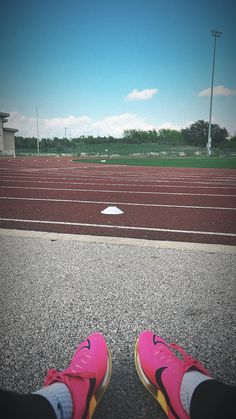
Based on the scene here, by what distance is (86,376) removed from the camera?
48.5 inches

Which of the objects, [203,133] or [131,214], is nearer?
[131,214]

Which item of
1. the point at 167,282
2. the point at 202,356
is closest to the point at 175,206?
the point at 167,282

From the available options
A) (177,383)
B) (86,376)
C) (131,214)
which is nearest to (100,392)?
(86,376)

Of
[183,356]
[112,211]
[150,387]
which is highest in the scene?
[112,211]

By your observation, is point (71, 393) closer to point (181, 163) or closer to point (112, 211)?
point (112, 211)

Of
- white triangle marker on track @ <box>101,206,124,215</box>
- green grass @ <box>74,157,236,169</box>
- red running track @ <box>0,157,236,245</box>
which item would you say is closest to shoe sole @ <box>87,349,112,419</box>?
red running track @ <box>0,157,236,245</box>

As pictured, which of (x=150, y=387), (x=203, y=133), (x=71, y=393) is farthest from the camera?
(x=203, y=133)

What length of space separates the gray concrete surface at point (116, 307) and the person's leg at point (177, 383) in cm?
7

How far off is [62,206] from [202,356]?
4157 millimetres

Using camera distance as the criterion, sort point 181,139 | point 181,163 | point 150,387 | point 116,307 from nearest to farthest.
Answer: point 150,387, point 116,307, point 181,163, point 181,139

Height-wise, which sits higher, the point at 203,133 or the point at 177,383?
the point at 203,133

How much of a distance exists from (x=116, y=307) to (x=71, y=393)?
75cm

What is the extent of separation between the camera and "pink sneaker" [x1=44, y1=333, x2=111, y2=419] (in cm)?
115

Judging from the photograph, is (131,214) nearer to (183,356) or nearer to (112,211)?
(112,211)
